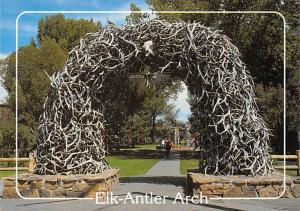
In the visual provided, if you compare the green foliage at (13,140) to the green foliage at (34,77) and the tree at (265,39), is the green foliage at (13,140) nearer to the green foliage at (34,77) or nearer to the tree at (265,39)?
the green foliage at (34,77)

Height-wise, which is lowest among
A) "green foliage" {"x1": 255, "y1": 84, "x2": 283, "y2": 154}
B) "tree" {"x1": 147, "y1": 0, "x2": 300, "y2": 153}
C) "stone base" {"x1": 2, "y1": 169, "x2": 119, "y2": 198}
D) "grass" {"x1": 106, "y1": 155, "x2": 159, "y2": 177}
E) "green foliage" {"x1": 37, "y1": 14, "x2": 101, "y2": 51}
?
"grass" {"x1": 106, "y1": 155, "x2": 159, "y2": 177}

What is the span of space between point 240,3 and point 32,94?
12.5 m

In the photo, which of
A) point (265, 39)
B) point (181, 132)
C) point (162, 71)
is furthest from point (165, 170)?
point (181, 132)

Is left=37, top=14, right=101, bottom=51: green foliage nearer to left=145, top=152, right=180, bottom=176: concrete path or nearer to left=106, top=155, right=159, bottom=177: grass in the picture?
left=106, top=155, right=159, bottom=177: grass

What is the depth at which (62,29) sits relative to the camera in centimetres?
3434

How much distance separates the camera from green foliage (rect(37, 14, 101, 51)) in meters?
34.2

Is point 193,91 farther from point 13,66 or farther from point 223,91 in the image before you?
point 13,66

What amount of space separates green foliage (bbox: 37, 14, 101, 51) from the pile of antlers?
22.8 metres

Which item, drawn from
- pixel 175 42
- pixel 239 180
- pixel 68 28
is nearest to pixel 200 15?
pixel 68 28

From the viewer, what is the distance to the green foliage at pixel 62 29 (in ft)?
112

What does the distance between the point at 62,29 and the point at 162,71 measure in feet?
78.3

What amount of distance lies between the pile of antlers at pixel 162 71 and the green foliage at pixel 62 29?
22763mm

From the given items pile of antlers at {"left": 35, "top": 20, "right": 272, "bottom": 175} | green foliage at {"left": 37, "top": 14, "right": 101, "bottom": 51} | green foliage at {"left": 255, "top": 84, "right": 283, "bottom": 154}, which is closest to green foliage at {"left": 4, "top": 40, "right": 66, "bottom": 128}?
green foliage at {"left": 37, "top": 14, "right": 101, "bottom": 51}

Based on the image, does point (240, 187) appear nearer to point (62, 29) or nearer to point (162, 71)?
point (162, 71)
